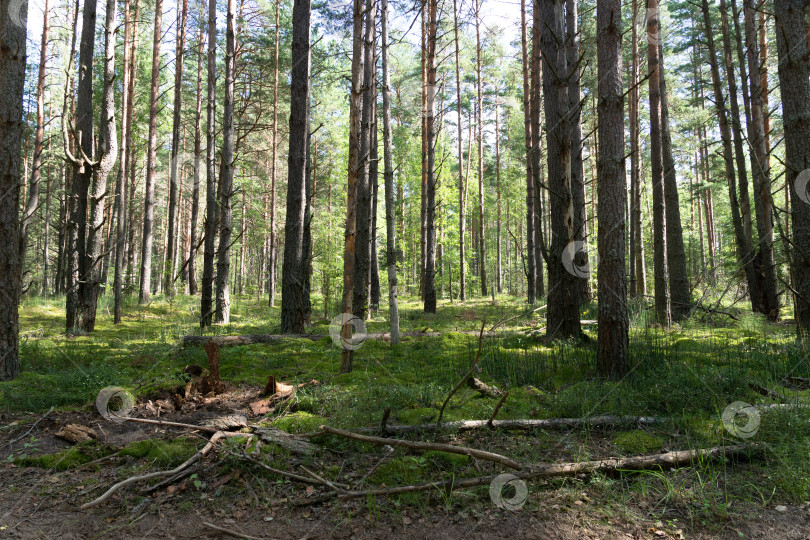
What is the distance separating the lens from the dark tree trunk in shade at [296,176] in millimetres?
7891

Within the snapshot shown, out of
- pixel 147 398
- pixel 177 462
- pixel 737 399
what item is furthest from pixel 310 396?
pixel 737 399

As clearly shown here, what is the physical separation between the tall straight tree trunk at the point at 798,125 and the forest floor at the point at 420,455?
3.98 ft

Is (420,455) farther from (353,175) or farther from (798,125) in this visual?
(798,125)

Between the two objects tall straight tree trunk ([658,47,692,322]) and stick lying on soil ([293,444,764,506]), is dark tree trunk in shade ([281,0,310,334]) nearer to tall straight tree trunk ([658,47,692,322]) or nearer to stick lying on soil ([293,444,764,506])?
stick lying on soil ([293,444,764,506])

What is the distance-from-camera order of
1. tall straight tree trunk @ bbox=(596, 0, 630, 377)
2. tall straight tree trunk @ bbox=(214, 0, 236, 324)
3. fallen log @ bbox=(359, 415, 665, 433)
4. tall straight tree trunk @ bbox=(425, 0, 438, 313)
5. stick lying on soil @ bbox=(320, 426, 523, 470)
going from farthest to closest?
tall straight tree trunk @ bbox=(425, 0, 438, 313)
tall straight tree trunk @ bbox=(214, 0, 236, 324)
tall straight tree trunk @ bbox=(596, 0, 630, 377)
fallen log @ bbox=(359, 415, 665, 433)
stick lying on soil @ bbox=(320, 426, 523, 470)

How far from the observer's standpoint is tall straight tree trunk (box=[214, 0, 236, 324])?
32.7 ft

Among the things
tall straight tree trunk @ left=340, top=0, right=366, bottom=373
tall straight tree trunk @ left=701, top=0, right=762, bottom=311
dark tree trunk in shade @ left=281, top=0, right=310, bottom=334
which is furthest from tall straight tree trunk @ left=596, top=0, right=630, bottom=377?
tall straight tree trunk @ left=701, top=0, right=762, bottom=311

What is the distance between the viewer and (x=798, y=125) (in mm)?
5746

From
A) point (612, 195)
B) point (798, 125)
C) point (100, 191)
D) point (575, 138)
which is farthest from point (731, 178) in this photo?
point (100, 191)

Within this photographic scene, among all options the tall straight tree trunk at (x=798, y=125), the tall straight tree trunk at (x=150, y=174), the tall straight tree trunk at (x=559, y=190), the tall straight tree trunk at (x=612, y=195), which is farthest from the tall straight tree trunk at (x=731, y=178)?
the tall straight tree trunk at (x=150, y=174)

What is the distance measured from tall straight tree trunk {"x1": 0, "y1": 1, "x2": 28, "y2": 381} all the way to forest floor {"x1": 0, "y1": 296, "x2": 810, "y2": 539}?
1.56 feet

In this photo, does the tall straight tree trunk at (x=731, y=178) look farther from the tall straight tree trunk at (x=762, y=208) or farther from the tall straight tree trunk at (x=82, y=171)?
the tall straight tree trunk at (x=82, y=171)

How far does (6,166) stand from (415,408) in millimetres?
4832

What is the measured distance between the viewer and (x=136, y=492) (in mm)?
2742
